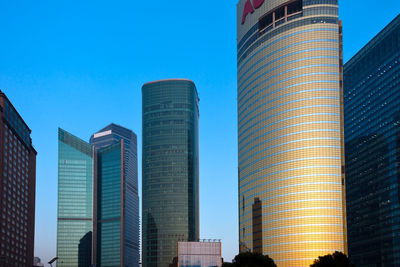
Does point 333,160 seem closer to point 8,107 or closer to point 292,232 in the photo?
point 292,232

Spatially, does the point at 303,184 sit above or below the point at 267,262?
above

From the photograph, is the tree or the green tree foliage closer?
the tree

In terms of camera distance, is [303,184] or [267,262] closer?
[267,262]

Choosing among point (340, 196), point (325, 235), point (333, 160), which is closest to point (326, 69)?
point (333, 160)

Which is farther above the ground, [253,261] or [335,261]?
[335,261]

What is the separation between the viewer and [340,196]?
19450 centimetres

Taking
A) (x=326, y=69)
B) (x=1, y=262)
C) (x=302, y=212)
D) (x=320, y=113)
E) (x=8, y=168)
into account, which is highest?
(x=326, y=69)

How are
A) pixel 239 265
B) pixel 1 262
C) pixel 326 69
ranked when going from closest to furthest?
1. pixel 239 265
2. pixel 1 262
3. pixel 326 69

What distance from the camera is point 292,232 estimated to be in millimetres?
199875

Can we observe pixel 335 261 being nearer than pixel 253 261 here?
Yes

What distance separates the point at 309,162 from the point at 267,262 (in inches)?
2203

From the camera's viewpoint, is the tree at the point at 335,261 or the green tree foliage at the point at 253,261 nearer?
the tree at the point at 335,261

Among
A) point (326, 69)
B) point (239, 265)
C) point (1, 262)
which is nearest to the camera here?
point (239, 265)

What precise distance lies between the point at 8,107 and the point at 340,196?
115 m
